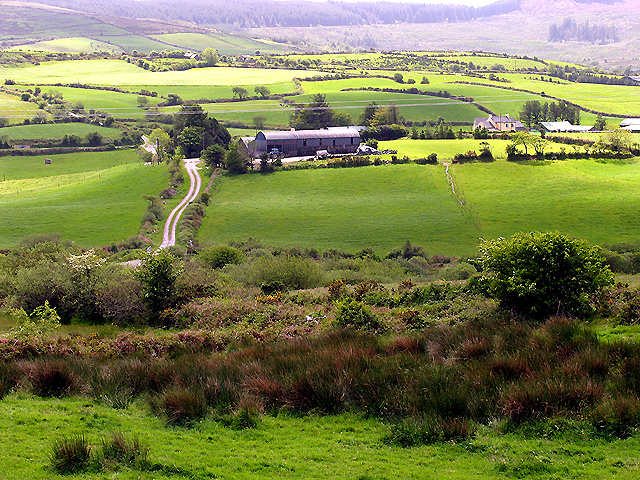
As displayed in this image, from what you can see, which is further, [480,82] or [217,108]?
[480,82]

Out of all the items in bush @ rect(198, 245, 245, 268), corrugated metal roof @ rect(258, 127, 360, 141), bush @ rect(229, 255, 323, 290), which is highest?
corrugated metal roof @ rect(258, 127, 360, 141)

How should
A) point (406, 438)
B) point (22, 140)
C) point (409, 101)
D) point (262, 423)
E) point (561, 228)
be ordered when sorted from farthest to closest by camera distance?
point (409, 101), point (22, 140), point (561, 228), point (262, 423), point (406, 438)

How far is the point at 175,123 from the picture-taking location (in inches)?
4614

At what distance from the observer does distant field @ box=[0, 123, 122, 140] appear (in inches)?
4422

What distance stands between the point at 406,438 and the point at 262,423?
357 centimetres

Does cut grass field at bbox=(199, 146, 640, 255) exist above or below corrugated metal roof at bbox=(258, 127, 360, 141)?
below

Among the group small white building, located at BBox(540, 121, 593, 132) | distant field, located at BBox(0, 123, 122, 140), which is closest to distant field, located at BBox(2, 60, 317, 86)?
distant field, located at BBox(0, 123, 122, 140)

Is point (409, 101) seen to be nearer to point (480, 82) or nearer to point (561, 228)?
point (480, 82)

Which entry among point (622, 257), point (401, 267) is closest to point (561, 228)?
point (622, 257)

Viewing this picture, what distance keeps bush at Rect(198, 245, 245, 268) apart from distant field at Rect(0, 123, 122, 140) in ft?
283

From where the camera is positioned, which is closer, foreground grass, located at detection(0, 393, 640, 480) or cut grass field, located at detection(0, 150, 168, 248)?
foreground grass, located at detection(0, 393, 640, 480)

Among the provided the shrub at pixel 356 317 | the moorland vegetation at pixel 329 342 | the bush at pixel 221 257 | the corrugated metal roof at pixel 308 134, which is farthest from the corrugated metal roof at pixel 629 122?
the shrub at pixel 356 317

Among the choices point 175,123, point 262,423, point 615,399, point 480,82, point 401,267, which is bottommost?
point 401,267

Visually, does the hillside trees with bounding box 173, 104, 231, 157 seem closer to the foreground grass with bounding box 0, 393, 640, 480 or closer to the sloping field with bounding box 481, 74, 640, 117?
the foreground grass with bounding box 0, 393, 640, 480
